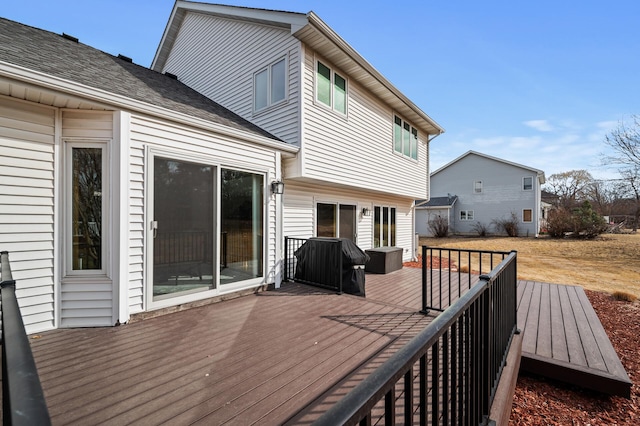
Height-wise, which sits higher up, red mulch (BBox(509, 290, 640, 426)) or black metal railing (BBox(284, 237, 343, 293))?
black metal railing (BBox(284, 237, 343, 293))

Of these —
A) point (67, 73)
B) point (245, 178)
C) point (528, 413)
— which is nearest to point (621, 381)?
point (528, 413)

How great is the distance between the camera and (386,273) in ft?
25.2

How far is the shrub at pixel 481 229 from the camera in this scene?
23344 millimetres

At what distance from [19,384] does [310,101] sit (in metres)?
6.11

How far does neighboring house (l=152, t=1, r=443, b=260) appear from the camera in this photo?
6.11 m

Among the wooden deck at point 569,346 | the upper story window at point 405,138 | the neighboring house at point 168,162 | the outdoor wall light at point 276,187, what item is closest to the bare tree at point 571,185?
the upper story window at point 405,138

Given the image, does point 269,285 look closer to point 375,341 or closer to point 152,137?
point 375,341

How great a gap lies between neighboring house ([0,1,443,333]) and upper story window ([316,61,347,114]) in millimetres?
44

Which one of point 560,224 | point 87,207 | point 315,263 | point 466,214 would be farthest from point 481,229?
point 87,207

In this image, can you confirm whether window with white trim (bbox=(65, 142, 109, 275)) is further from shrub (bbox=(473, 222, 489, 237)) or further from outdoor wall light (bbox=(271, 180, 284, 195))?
shrub (bbox=(473, 222, 489, 237))

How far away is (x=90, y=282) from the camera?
143 inches

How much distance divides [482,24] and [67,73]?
29.2 ft

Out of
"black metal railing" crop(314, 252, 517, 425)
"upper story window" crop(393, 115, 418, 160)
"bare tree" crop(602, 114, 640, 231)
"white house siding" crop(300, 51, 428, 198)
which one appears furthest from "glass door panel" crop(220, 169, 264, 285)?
"bare tree" crop(602, 114, 640, 231)

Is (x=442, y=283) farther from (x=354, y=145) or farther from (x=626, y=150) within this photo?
(x=626, y=150)
